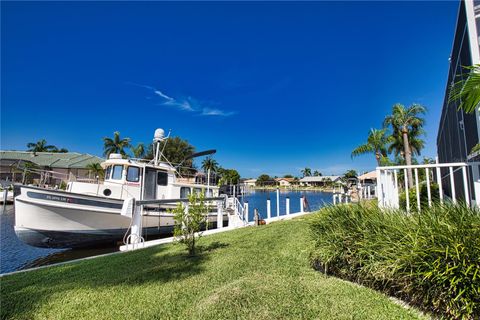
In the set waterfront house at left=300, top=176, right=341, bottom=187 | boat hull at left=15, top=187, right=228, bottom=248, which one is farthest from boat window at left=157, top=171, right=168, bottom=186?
waterfront house at left=300, top=176, right=341, bottom=187

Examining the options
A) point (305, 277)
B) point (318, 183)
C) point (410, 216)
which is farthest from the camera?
point (318, 183)

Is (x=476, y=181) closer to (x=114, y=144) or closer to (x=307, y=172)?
(x=114, y=144)

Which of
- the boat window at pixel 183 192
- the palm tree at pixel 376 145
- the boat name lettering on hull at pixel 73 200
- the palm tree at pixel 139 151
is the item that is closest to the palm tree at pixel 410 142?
the palm tree at pixel 376 145

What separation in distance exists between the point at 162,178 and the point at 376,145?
18.4 m

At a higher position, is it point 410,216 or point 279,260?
point 410,216

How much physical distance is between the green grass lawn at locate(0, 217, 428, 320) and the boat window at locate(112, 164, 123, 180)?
6.15 m

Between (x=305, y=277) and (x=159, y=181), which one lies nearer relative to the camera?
(x=305, y=277)

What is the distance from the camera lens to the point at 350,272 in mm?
3166

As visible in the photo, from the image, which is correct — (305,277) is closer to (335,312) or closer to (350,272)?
(350,272)

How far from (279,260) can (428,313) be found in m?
2.17


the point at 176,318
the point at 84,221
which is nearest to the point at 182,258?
the point at 176,318

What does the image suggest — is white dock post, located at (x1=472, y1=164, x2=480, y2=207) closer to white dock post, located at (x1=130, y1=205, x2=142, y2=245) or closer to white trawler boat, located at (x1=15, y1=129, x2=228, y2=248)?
white dock post, located at (x1=130, y1=205, x2=142, y2=245)

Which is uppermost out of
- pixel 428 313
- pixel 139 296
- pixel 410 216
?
pixel 410 216

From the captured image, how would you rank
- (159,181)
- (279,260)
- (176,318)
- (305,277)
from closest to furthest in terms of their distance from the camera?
(176,318)
(305,277)
(279,260)
(159,181)
